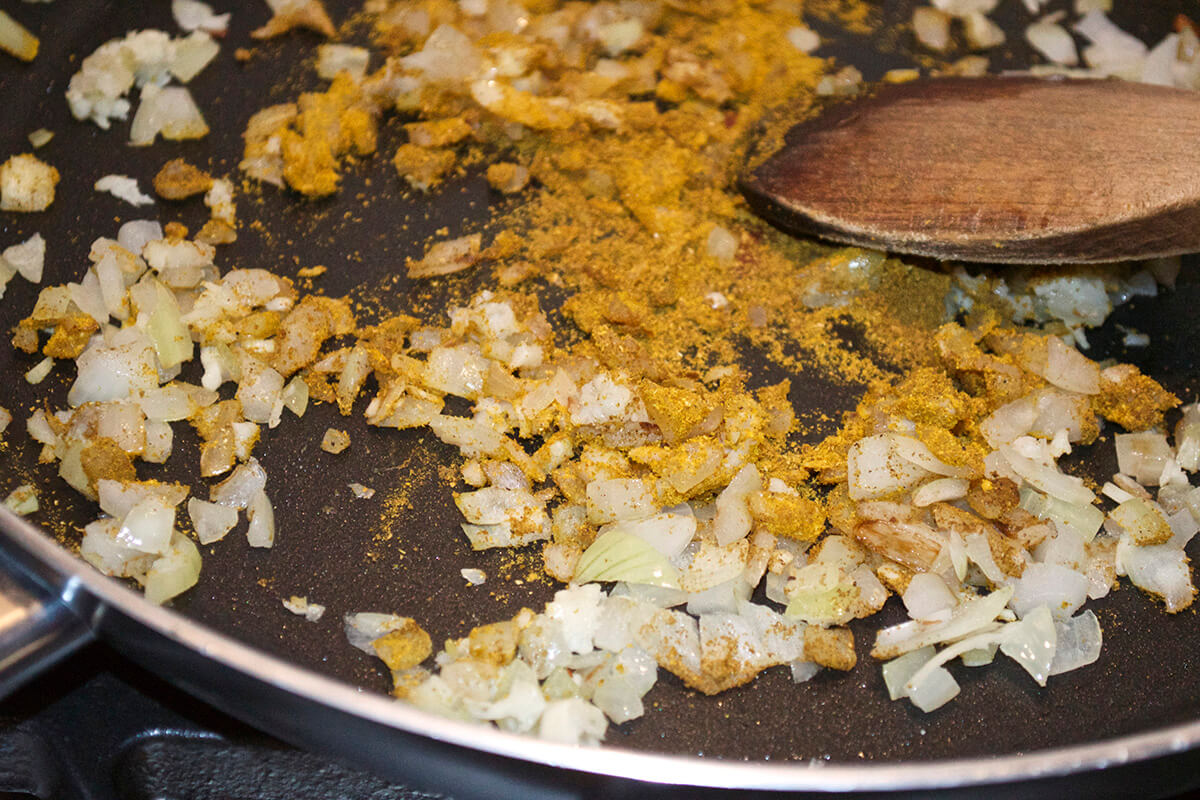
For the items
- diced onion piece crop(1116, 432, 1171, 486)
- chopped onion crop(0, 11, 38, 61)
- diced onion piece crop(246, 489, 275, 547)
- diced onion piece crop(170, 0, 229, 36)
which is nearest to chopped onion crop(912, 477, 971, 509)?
diced onion piece crop(1116, 432, 1171, 486)

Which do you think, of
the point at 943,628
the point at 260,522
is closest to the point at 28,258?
the point at 260,522

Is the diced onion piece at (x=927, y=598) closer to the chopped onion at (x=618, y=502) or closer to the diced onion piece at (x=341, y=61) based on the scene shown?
the chopped onion at (x=618, y=502)

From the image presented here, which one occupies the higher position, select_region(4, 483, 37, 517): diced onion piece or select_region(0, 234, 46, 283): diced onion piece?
select_region(0, 234, 46, 283): diced onion piece

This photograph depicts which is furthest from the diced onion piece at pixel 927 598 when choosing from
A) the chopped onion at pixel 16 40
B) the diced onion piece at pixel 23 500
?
the chopped onion at pixel 16 40

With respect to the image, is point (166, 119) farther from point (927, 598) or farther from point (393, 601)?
point (927, 598)

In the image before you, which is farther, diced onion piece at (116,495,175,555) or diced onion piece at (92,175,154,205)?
diced onion piece at (92,175,154,205)

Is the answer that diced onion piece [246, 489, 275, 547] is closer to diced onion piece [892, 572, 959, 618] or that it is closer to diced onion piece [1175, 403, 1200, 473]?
diced onion piece [892, 572, 959, 618]
